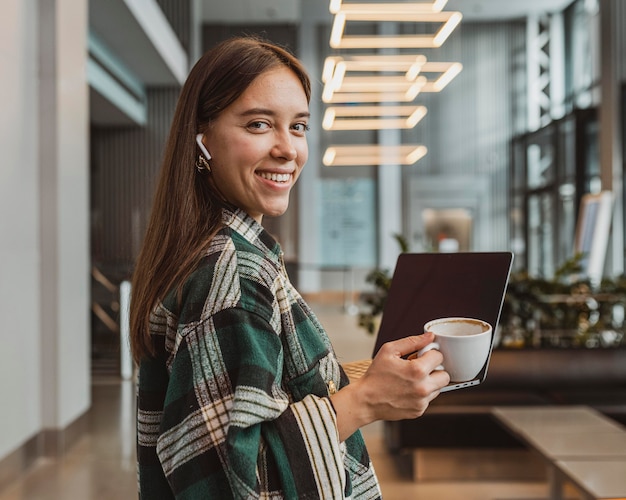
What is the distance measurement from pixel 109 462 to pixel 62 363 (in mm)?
704

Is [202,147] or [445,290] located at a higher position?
[202,147]

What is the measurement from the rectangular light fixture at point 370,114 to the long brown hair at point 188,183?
852 cm

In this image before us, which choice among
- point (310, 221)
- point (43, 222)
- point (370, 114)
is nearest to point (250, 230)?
point (43, 222)

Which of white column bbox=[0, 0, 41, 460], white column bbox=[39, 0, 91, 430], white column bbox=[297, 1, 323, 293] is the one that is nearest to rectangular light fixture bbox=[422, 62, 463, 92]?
white column bbox=[39, 0, 91, 430]

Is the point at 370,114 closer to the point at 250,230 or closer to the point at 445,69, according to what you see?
the point at 445,69

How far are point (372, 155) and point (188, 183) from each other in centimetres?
1287

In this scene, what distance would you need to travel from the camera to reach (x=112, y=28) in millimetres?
7070

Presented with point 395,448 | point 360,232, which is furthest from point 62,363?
point 360,232

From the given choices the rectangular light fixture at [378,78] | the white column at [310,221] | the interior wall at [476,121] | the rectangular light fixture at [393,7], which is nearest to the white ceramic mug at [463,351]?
the rectangular light fixture at [393,7]

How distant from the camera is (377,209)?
14.4 m

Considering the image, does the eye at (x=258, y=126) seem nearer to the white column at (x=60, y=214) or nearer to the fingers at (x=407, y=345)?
the fingers at (x=407, y=345)

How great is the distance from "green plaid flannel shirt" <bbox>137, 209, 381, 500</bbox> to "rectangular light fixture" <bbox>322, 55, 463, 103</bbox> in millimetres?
6451

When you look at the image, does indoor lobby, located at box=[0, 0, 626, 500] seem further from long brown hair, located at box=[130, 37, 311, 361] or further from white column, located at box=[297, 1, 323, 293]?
long brown hair, located at box=[130, 37, 311, 361]

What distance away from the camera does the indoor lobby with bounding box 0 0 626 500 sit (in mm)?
3895
